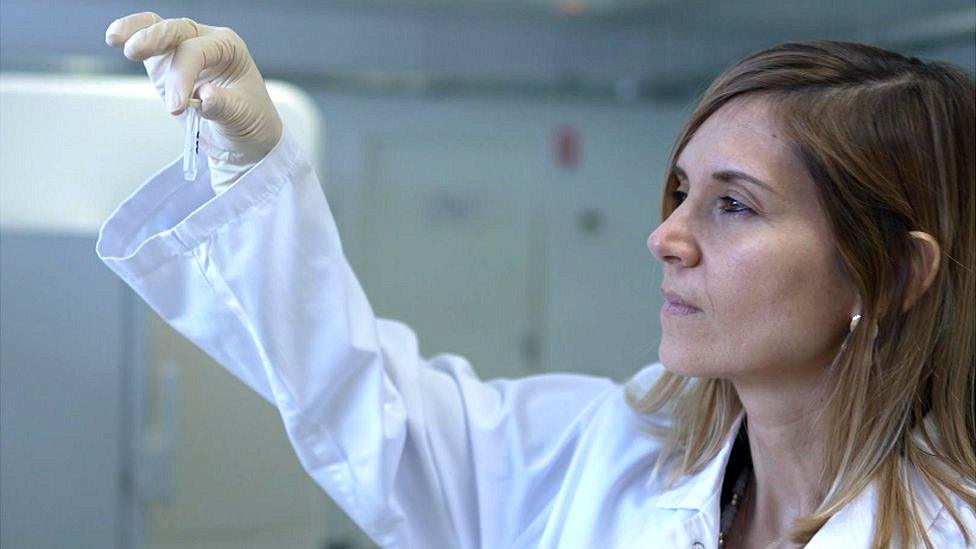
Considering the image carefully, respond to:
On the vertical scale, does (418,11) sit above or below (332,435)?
above

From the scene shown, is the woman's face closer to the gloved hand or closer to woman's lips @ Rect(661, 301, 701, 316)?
woman's lips @ Rect(661, 301, 701, 316)

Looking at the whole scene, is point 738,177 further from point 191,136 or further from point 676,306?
point 191,136

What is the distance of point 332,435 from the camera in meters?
1.04

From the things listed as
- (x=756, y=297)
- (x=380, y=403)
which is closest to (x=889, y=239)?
(x=756, y=297)

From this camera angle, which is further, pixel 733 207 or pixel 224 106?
pixel 733 207

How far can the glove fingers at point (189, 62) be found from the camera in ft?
2.63

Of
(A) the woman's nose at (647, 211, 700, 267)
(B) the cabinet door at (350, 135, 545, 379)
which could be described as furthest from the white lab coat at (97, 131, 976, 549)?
(B) the cabinet door at (350, 135, 545, 379)

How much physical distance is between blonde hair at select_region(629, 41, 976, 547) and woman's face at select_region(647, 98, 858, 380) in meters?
0.02

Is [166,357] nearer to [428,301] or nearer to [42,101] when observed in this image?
[42,101]

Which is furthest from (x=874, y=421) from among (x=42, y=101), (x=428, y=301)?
(x=428, y=301)

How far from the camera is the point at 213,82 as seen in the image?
0.90 m

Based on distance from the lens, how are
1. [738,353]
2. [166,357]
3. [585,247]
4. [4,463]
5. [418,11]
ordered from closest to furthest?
[738,353] → [4,463] → [166,357] → [418,11] → [585,247]

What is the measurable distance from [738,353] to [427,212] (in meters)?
3.49

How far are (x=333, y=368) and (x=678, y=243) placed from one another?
35 cm
